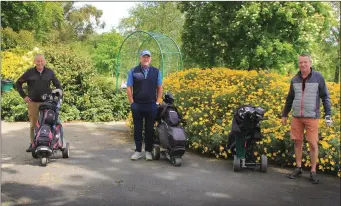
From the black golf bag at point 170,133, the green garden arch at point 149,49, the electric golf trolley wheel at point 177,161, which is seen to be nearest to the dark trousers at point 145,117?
the black golf bag at point 170,133

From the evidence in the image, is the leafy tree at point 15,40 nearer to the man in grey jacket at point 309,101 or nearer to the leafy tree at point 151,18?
the leafy tree at point 151,18

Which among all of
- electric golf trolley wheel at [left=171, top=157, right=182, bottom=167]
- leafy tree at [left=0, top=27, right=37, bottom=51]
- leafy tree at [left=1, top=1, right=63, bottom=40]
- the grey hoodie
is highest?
leafy tree at [left=1, top=1, right=63, bottom=40]

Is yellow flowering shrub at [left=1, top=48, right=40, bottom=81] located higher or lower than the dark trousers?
higher

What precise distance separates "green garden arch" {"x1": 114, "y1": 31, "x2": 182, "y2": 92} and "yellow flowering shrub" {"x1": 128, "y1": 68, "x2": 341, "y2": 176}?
5693 millimetres

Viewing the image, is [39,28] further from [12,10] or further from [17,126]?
[17,126]

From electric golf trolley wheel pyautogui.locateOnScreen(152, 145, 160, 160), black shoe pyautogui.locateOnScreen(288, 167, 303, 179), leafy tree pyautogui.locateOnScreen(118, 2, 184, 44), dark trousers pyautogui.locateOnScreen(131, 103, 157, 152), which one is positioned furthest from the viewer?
leafy tree pyautogui.locateOnScreen(118, 2, 184, 44)

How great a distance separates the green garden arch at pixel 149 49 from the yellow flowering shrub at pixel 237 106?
5693 mm

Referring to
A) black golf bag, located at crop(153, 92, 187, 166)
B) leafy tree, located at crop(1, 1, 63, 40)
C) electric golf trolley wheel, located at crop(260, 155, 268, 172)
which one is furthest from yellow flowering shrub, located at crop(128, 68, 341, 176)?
leafy tree, located at crop(1, 1, 63, 40)

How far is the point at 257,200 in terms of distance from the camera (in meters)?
4.21

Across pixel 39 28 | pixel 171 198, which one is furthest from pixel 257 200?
pixel 39 28

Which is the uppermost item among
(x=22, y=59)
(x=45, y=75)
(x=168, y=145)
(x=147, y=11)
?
(x=147, y=11)

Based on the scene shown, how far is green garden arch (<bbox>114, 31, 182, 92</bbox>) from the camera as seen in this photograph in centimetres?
1363

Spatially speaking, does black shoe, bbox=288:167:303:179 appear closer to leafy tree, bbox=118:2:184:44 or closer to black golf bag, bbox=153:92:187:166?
black golf bag, bbox=153:92:187:166

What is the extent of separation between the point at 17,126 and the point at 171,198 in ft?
18.0
